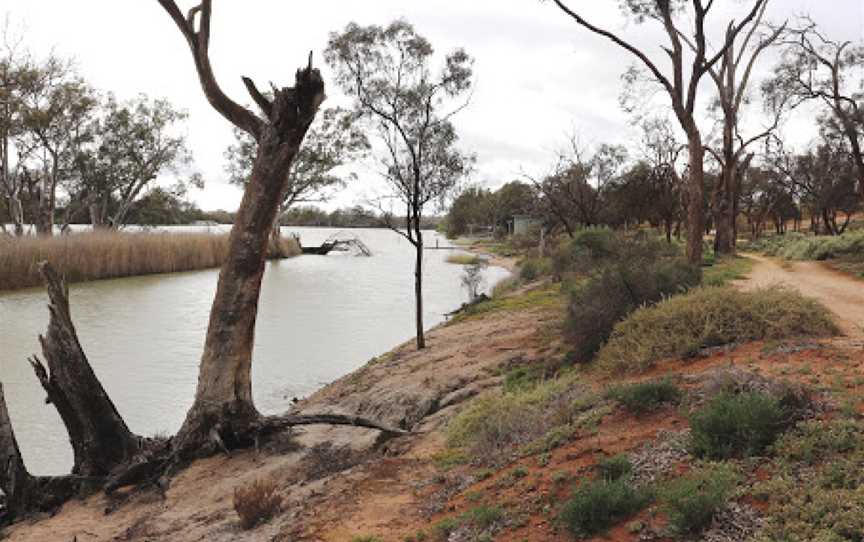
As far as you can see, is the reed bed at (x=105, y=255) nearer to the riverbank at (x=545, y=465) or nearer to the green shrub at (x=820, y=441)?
the riverbank at (x=545, y=465)

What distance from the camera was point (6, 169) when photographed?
3569cm

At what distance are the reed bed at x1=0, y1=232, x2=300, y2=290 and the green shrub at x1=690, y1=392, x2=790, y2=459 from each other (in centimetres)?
2210

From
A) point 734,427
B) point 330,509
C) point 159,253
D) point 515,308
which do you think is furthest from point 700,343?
point 159,253

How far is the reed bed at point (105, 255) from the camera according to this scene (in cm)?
2792

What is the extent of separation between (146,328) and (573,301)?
14.4 m

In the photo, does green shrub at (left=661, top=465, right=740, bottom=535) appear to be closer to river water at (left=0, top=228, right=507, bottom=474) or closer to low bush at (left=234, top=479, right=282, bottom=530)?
low bush at (left=234, top=479, right=282, bottom=530)

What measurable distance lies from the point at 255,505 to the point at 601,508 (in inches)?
125

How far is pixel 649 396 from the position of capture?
6312 mm

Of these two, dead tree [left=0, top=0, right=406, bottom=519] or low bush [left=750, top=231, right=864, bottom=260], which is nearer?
dead tree [left=0, top=0, right=406, bottom=519]

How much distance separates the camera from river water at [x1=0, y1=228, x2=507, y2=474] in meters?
11.7

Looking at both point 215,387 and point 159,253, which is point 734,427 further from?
point 159,253

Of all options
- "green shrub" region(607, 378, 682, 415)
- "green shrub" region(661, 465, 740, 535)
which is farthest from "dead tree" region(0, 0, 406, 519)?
"green shrub" region(661, 465, 740, 535)

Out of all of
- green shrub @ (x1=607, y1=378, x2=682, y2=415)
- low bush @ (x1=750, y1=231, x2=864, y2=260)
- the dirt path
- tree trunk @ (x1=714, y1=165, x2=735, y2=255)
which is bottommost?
green shrub @ (x1=607, y1=378, x2=682, y2=415)

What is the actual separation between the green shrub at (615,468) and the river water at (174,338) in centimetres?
766
